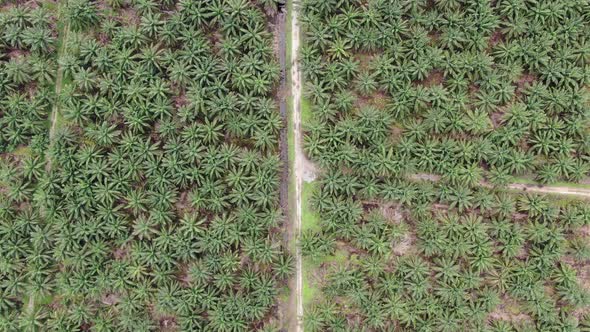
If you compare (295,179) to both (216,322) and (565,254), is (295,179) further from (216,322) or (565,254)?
(565,254)

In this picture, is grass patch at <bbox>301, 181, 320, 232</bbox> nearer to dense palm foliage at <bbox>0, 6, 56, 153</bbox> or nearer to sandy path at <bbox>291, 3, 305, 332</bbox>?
sandy path at <bbox>291, 3, 305, 332</bbox>

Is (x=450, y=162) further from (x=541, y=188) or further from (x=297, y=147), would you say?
A: (x=297, y=147)

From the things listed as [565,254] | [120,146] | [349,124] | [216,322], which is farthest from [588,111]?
[120,146]

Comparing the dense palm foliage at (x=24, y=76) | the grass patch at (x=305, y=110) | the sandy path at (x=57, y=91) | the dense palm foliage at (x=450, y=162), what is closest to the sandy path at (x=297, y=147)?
the grass patch at (x=305, y=110)

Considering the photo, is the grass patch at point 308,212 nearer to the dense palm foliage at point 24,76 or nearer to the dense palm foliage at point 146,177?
the dense palm foliage at point 146,177

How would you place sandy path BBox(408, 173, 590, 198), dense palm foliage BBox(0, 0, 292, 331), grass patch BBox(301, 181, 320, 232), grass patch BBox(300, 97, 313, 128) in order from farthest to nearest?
grass patch BBox(300, 97, 313, 128)
grass patch BBox(301, 181, 320, 232)
sandy path BBox(408, 173, 590, 198)
dense palm foliage BBox(0, 0, 292, 331)

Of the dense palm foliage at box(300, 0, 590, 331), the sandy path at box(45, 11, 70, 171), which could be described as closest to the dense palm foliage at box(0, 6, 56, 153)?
the sandy path at box(45, 11, 70, 171)

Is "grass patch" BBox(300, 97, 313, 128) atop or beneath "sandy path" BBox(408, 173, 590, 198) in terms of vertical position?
atop
